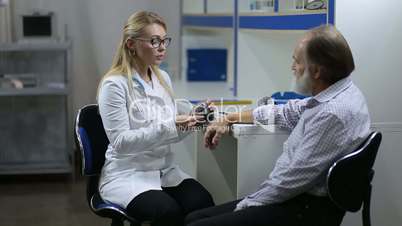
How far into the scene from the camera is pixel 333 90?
213cm

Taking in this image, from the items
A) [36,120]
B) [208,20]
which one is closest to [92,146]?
[208,20]

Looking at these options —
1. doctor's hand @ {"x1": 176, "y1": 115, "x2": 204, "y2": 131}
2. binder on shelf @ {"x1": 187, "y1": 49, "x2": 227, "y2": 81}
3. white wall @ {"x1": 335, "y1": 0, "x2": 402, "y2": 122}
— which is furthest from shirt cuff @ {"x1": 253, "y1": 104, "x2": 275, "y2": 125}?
binder on shelf @ {"x1": 187, "y1": 49, "x2": 227, "y2": 81}

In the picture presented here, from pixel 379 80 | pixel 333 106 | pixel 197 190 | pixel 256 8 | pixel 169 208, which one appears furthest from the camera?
pixel 256 8

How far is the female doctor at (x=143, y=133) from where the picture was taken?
2.38m

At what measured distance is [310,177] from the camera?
2068mm

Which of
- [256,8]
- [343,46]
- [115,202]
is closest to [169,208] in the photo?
[115,202]

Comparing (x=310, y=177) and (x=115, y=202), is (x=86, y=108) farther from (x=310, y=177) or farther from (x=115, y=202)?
(x=310, y=177)

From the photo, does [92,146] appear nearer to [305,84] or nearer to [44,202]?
[305,84]

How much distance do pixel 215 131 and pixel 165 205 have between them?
379 millimetres

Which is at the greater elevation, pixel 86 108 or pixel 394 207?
pixel 86 108

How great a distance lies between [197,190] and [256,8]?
1.47m

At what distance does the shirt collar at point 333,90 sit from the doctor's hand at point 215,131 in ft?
1.58

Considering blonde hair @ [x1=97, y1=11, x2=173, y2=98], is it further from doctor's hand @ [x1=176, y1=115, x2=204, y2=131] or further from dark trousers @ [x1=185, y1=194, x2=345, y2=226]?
dark trousers @ [x1=185, y1=194, x2=345, y2=226]

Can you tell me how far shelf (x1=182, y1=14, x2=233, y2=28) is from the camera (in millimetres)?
4090
